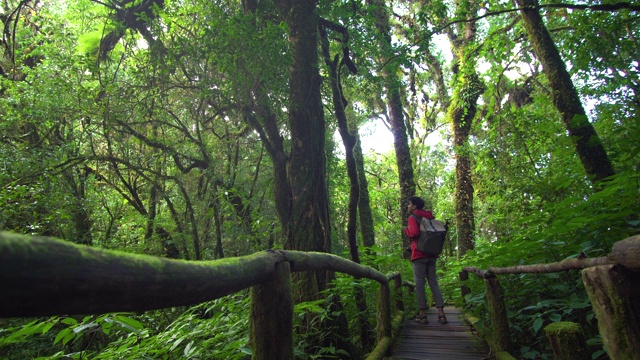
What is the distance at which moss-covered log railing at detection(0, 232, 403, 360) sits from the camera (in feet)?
2.44

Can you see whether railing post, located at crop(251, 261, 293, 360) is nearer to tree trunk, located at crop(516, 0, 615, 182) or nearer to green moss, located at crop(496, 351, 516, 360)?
green moss, located at crop(496, 351, 516, 360)

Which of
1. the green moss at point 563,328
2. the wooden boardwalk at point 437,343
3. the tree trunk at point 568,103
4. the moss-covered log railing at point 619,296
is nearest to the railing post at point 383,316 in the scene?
the wooden boardwalk at point 437,343

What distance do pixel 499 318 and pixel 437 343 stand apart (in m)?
1.48

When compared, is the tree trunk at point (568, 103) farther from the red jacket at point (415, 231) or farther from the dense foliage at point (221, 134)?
the red jacket at point (415, 231)

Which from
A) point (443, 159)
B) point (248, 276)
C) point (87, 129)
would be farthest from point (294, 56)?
point (443, 159)

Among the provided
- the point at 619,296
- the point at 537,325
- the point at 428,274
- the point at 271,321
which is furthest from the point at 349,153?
the point at 271,321

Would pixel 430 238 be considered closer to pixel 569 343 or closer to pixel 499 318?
pixel 499 318

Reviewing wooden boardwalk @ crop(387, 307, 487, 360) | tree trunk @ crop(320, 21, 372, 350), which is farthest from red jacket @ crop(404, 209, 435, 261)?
wooden boardwalk @ crop(387, 307, 487, 360)

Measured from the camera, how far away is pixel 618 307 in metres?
1.85

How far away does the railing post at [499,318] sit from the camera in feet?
12.2

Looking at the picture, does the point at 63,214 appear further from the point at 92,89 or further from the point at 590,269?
the point at 590,269

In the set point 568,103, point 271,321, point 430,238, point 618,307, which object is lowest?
point 618,307

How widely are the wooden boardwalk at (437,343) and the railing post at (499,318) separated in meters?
0.56

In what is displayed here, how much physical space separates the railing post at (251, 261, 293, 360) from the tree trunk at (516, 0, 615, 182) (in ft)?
20.3
